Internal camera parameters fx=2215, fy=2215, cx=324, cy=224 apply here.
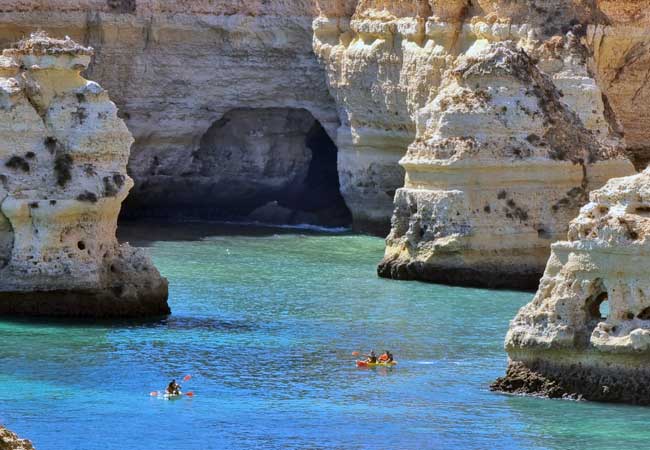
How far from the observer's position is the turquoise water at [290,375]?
2694cm

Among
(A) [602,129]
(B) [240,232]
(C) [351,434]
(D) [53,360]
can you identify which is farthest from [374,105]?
(C) [351,434]

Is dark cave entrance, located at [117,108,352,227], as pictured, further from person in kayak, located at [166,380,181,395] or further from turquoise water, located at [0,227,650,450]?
person in kayak, located at [166,380,181,395]

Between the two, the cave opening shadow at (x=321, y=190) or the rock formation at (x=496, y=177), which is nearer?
the rock formation at (x=496, y=177)

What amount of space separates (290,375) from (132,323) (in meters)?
5.53

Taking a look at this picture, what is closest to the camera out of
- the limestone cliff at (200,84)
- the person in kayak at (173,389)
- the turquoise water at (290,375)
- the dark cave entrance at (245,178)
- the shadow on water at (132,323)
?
the turquoise water at (290,375)

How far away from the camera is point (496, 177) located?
140ft

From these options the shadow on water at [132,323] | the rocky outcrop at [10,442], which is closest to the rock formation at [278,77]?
the shadow on water at [132,323]

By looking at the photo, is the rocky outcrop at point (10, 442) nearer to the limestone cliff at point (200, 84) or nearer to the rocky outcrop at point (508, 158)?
the rocky outcrop at point (508, 158)

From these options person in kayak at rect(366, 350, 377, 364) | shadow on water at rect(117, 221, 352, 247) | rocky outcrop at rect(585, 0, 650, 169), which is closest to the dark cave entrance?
shadow on water at rect(117, 221, 352, 247)

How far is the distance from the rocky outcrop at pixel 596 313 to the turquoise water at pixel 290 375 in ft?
1.17

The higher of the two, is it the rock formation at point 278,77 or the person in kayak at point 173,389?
the rock formation at point 278,77

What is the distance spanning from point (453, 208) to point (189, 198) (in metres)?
16.4

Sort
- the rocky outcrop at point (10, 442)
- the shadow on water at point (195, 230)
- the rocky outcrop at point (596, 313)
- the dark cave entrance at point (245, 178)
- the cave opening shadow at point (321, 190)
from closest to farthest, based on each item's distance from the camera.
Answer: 1. the rocky outcrop at point (10, 442)
2. the rocky outcrop at point (596, 313)
3. the shadow on water at point (195, 230)
4. the cave opening shadow at point (321, 190)
5. the dark cave entrance at point (245, 178)

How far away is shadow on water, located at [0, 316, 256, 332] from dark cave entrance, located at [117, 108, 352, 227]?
19932mm
